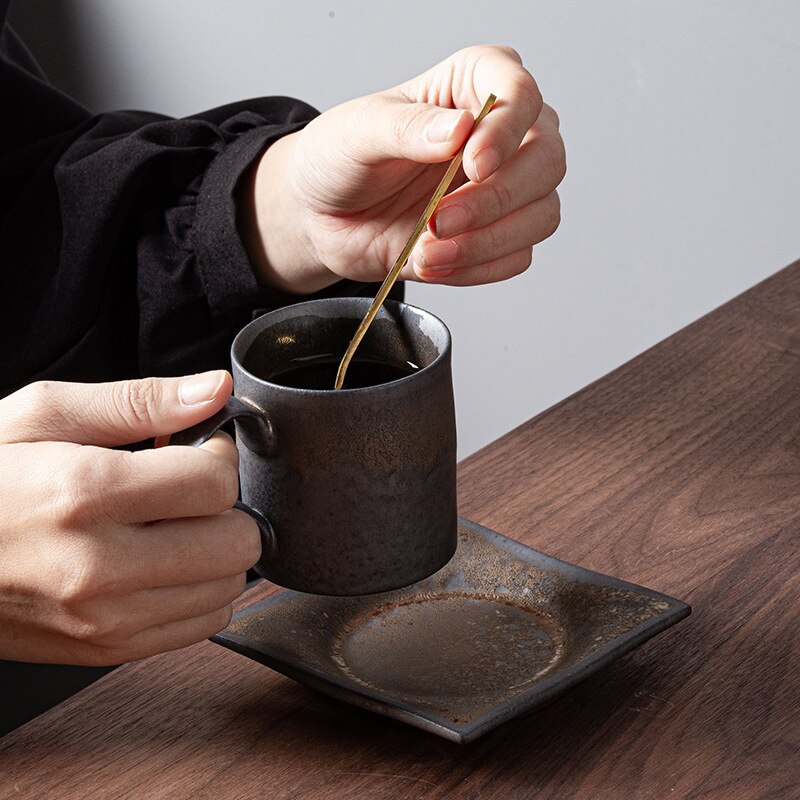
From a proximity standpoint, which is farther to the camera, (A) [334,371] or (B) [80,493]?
(A) [334,371]

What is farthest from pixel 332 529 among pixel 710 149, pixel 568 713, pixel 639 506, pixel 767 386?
pixel 710 149

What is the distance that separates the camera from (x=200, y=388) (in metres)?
0.56

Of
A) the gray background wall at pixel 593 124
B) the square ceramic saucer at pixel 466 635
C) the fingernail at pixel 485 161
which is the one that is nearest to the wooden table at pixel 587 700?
the square ceramic saucer at pixel 466 635

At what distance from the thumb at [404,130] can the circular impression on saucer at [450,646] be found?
264 mm

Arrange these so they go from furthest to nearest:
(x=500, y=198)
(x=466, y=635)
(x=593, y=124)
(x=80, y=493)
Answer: (x=593, y=124) < (x=500, y=198) < (x=466, y=635) < (x=80, y=493)

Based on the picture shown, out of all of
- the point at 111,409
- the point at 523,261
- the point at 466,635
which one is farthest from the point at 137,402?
the point at 523,261

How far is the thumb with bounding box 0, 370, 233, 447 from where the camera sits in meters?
0.56

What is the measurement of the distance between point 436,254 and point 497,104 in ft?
0.35

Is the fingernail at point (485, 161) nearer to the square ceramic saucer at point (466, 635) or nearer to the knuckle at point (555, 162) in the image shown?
the knuckle at point (555, 162)

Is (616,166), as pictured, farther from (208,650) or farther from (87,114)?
(208,650)

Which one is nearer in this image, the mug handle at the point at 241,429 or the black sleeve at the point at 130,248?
the mug handle at the point at 241,429

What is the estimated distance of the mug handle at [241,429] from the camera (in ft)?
1.81

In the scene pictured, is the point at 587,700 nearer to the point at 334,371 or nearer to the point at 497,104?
the point at 334,371

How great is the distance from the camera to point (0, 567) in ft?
1.90
